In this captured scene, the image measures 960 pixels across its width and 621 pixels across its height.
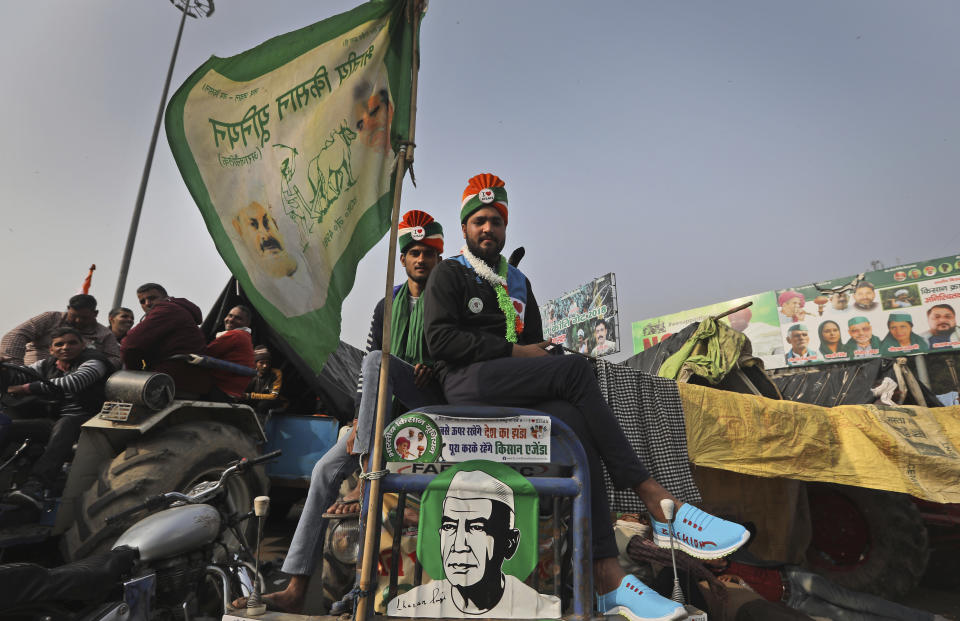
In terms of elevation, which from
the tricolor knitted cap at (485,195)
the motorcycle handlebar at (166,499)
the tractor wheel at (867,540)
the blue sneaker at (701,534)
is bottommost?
the tractor wheel at (867,540)

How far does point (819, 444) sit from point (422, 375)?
129 inches

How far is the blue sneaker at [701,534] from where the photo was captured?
5.39 feet

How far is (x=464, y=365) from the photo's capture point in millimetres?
2156

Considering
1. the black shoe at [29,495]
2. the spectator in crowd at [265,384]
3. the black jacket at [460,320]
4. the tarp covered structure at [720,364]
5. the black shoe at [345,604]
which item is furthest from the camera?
the spectator in crowd at [265,384]

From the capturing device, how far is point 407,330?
3.12 metres

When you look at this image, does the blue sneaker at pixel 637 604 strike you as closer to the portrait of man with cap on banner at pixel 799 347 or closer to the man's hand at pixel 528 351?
the man's hand at pixel 528 351

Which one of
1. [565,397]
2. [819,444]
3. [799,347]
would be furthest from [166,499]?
[799,347]

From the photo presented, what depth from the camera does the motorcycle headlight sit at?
240cm

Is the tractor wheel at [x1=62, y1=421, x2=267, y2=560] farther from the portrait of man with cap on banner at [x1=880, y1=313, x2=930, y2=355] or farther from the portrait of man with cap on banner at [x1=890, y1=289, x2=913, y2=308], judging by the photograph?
the portrait of man with cap on banner at [x1=890, y1=289, x2=913, y2=308]

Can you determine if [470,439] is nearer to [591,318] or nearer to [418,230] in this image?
[418,230]

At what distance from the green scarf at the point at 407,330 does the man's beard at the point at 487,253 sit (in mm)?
505

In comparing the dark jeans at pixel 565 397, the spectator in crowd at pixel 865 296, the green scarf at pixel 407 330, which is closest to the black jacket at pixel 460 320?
the dark jeans at pixel 565 397

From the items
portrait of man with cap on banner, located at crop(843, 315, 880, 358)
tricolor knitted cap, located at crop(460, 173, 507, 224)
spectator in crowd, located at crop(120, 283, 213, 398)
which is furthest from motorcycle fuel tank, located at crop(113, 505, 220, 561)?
portrait of man with cap on banner, located at crop(843, 315, 880, 358)

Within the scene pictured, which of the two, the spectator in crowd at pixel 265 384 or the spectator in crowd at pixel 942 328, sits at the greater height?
the spectator in crowd at pixel 942 328
